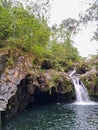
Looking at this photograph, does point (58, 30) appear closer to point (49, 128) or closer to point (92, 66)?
point (92, 66)

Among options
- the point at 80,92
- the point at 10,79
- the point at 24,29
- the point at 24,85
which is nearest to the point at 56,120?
the point at 10,79

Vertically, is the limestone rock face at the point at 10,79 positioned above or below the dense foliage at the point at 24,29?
below

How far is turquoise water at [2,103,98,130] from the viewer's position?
15.3 metres

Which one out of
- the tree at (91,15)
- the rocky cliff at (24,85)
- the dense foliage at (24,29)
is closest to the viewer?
the tree at (91,15)

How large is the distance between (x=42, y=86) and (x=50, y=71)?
2942mm

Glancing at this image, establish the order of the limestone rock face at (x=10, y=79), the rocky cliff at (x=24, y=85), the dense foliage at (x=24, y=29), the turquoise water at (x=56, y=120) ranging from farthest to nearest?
the dense foliage at (x=24, y=29)
the rocky cliff at (x=24, y=85)
the limestone rock face at (x=10, y=79)
the turquoise water at (x=56, y=120)

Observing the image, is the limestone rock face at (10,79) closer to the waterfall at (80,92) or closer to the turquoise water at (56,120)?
the turquoise water at (56,120)

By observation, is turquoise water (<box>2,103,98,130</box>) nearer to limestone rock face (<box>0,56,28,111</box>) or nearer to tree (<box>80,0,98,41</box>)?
limestone rock face (<box>0,56,28,111</box>)

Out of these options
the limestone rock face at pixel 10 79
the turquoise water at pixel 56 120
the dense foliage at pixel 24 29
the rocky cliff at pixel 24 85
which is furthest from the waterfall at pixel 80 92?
the limestone rock face at pixel 10 79

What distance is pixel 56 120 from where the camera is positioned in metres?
17.2

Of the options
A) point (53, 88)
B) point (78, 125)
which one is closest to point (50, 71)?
point (53, 88)

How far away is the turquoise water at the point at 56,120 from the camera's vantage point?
15.3m

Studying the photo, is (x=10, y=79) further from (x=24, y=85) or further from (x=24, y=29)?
(x=24, y=29)

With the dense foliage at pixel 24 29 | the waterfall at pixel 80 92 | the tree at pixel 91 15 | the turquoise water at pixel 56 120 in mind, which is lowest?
the turquoise water at pixel 56 120
